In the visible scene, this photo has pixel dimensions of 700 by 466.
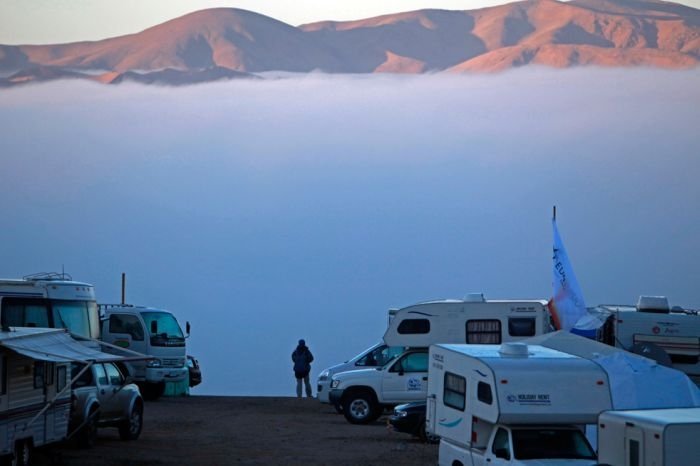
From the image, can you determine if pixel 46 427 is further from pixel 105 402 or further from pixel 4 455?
pixel 105 402

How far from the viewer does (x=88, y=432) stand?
21.0 meters

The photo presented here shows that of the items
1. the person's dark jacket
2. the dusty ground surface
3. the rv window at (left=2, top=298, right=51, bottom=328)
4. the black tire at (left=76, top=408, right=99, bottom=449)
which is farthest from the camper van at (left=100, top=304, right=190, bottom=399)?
the black tire at (left=76, top=408, right=99, bottom=449)

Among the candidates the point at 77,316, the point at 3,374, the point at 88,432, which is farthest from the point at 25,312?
the point at 3,374

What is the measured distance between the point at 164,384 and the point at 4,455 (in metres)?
18.0

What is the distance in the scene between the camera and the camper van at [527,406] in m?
15.4

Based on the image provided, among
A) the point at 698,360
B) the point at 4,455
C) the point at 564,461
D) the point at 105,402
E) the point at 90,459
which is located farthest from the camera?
the point at 698,360

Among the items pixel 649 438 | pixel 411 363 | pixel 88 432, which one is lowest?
pixel 88 432

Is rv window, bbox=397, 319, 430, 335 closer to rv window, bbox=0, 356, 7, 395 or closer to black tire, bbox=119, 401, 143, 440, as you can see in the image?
black tire, bbox=119, 401, 143, 440

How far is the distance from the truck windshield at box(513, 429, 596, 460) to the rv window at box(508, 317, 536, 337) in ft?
38.8

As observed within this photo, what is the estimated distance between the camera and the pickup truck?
2658cm

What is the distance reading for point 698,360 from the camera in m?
23.2

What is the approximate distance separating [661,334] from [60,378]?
11.5 m

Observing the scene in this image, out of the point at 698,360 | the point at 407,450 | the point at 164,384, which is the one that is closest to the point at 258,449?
the point at 407,450

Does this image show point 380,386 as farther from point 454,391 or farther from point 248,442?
point 454,391
